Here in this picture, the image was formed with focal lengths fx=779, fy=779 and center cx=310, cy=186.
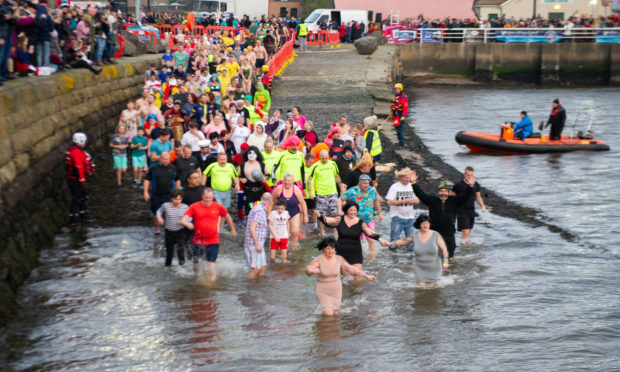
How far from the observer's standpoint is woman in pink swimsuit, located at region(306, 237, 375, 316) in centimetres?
1024

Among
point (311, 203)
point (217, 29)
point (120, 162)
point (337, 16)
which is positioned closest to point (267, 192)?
point (311, 203)

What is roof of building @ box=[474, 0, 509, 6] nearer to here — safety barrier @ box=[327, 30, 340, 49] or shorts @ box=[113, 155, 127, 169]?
safety barrier @ box=[327, 30, 340, 49]

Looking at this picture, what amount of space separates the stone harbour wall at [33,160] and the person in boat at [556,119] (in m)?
14.5

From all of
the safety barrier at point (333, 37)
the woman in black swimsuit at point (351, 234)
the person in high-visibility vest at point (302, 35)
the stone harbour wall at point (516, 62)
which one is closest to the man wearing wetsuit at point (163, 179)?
the woman in black swimsuit at point (351, 234)

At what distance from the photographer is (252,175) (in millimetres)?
13805

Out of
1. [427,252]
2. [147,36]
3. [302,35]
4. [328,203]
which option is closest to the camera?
[427,252]

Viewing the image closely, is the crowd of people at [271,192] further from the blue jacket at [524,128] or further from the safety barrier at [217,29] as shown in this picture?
the safety barrier at [217,29]

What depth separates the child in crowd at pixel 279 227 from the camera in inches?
494

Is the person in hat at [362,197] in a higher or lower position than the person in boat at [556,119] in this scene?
lower

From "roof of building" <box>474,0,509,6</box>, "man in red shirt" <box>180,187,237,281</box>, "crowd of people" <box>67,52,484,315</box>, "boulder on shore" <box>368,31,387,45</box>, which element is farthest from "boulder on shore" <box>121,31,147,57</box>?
"roof of building" <box>474,0,509,6</box>

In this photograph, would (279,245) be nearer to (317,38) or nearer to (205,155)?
(205,155)

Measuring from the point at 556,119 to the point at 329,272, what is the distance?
16.9 meters

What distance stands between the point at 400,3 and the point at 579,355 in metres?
52.1

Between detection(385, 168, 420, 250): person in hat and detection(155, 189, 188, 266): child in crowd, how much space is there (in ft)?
11.2
